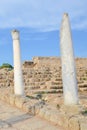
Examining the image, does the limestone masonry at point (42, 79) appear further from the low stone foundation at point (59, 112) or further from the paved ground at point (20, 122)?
the paved ground at point (20, 122)

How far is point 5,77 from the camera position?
2302cm

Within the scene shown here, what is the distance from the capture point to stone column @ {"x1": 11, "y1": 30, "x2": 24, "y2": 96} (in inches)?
539

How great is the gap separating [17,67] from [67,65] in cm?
430

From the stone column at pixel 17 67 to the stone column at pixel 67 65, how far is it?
402 cm

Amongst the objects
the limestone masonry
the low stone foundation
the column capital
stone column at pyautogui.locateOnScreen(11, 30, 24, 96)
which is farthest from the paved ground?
the limestone masonry

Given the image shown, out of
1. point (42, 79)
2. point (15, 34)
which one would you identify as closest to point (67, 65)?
point (15, 34)

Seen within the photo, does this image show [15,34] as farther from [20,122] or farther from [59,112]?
[59,112]

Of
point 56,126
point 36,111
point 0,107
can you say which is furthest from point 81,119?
point 0,107

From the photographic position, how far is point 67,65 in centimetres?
1004

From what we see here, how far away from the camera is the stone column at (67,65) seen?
9.73 m

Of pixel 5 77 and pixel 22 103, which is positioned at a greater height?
pixel 5 77

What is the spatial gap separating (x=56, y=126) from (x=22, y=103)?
3.41m

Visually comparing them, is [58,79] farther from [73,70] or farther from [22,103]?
[73,70]

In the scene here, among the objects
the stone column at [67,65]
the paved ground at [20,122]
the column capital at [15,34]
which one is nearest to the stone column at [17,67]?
the column capital at [15,34]
